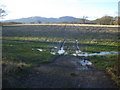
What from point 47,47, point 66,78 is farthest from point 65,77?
point 47,47

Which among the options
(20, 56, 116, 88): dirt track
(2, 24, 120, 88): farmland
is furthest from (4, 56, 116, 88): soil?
(2, 24, 120, 88): farmland

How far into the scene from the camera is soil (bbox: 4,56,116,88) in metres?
11.3

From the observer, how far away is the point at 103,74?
533 inches

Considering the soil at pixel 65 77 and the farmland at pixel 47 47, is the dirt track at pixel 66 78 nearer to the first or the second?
the soil at pixel 65 77

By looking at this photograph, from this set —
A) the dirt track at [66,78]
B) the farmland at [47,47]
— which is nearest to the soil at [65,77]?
the dirt track at [66,78]

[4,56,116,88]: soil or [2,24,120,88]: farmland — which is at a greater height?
[2,24,120,88]: farmland

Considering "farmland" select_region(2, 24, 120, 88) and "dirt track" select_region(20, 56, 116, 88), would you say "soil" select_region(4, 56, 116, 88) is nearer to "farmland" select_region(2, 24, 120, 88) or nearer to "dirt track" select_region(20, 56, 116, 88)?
"dirt track" select_region(20, 56, 116, 88)

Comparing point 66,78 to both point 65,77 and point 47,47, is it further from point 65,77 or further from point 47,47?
point 47,47

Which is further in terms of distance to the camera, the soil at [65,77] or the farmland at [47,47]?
the farmland at [47,47]

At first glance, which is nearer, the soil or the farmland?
the soil

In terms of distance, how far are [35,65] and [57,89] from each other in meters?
5.22

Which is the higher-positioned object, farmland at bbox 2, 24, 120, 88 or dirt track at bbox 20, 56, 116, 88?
farmland at bbox 2, 24, 120, 88

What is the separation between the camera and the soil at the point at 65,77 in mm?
11320

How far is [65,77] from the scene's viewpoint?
1266 cm
